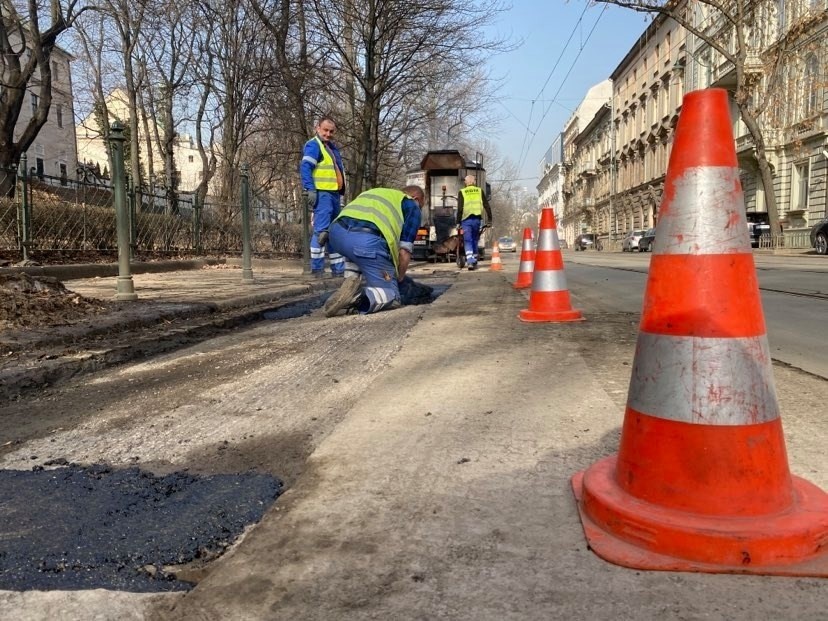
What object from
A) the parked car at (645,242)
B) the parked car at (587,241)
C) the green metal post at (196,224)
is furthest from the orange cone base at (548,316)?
the parked car at (587,241)

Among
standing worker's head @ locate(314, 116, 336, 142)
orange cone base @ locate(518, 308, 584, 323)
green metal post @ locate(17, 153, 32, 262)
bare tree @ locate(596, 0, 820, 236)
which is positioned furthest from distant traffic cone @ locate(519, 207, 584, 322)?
bare tree @ locate(596, 0, 820, 236)

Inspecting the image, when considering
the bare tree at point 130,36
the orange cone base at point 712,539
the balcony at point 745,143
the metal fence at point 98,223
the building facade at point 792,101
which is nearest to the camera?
the orange cone base at point 712,539

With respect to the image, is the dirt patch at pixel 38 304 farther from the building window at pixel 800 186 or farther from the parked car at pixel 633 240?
the parked car at pixel 633 240

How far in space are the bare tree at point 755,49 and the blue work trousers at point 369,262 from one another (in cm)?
2055

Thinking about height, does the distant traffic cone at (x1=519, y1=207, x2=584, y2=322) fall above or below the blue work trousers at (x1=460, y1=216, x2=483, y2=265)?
below

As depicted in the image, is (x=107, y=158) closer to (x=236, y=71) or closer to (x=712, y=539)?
(x=236, y=71)

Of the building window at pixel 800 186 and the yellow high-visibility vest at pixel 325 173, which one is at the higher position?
the building window at pixel 800 186

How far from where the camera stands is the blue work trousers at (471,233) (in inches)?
538

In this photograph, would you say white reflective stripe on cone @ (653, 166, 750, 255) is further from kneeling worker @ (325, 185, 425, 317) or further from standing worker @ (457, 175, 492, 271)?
standing worker @ (457, 175, 492, 271)

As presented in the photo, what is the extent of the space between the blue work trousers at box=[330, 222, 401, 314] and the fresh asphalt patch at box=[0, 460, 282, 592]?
3.83 meters

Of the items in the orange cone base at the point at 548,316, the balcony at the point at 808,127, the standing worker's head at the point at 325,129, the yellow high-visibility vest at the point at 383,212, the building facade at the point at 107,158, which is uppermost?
the building facade at the point at 107,158

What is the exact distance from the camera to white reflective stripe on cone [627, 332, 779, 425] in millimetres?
1650

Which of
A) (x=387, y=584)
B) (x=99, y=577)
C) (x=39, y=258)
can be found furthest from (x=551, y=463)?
(x=39, y=258)

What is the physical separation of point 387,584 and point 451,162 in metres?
19.8
